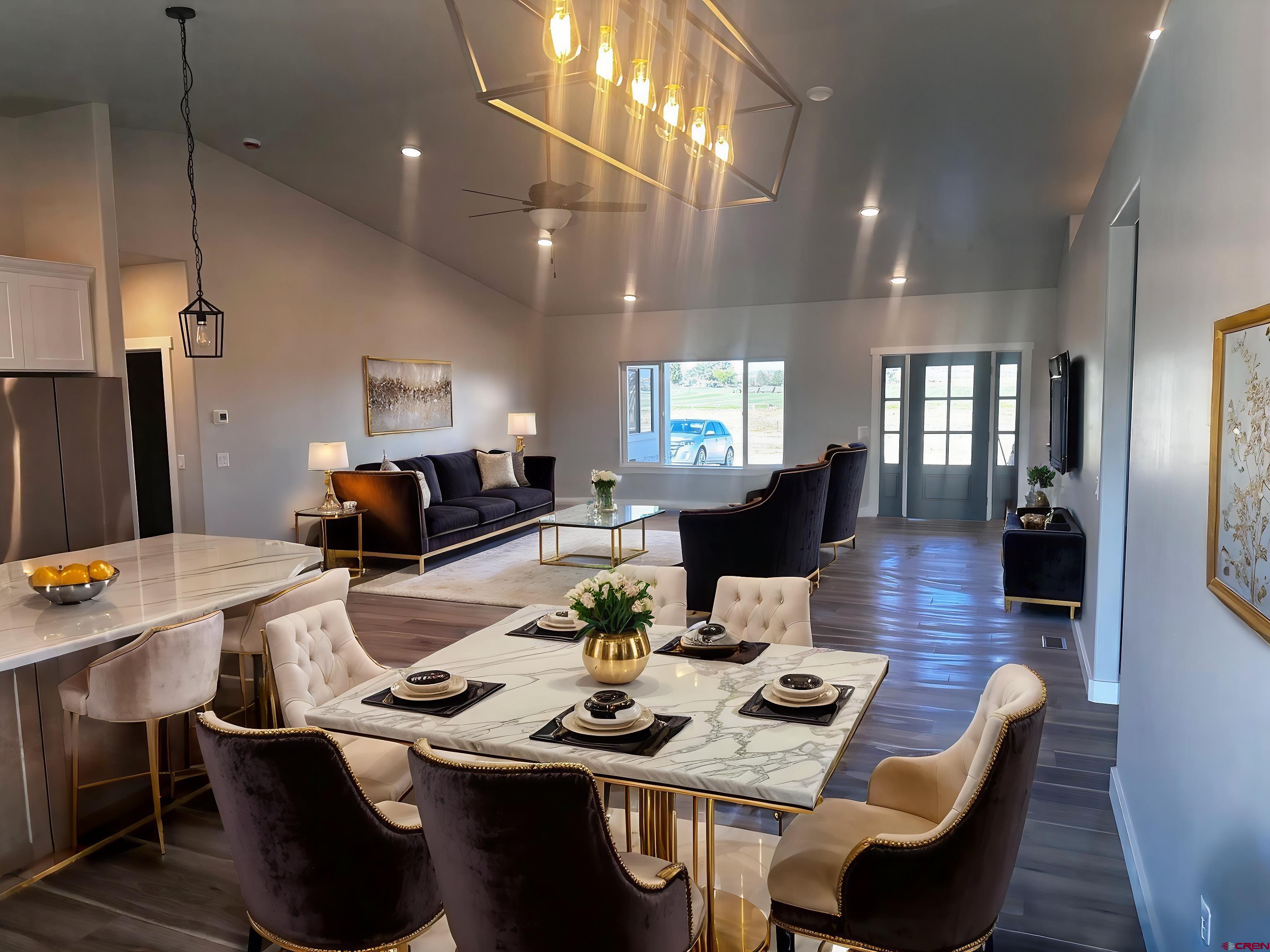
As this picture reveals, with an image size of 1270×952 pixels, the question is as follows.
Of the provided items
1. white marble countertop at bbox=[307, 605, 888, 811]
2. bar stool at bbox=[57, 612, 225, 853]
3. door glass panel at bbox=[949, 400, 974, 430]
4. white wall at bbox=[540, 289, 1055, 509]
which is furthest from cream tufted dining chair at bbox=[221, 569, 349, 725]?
door glass panel at bbox=[949, 400, 974, 430]

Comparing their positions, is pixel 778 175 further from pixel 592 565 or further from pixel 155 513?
pixel 155 513

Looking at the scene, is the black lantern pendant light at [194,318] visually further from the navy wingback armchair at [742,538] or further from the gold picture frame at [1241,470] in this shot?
the gold picture frame at [1241,470]

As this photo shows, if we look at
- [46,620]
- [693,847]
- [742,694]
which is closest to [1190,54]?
[742,694]

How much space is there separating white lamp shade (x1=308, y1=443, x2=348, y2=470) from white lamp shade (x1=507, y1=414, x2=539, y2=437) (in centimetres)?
285

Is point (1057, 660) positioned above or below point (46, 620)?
below

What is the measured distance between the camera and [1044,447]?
28.0 feet

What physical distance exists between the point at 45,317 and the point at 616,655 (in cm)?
460

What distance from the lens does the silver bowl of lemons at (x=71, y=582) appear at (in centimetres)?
274

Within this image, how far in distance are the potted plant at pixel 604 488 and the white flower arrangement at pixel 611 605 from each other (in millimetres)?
4912

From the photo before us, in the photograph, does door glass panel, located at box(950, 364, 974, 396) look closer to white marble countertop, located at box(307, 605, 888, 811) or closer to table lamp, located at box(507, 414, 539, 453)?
table lamp, located at box(507, 414, 539, 453)

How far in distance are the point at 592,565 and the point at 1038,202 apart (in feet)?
15.2

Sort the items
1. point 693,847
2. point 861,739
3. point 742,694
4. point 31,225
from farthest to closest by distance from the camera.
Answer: point 31,225 < point 861,739 < point 742,694 < point 693,847

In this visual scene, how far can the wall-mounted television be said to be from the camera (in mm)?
5383

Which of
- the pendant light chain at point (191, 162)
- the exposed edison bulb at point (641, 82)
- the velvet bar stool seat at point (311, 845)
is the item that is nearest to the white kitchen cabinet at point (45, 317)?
the pendant light chain at point (191, 162)
